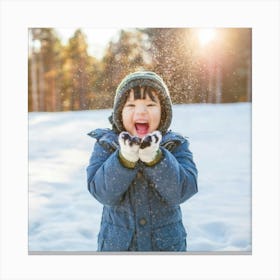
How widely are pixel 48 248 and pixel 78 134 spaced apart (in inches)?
24.4

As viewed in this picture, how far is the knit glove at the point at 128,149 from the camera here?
156 cm

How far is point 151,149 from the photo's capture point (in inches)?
61.7

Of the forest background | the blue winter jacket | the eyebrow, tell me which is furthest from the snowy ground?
the eyebrow

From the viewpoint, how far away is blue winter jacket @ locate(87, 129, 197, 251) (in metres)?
1.65

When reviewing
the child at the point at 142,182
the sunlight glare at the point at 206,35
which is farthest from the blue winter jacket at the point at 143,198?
the sunlight glare at the point at 206,35

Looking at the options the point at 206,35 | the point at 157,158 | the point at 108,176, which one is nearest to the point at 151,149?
the point at 157,158

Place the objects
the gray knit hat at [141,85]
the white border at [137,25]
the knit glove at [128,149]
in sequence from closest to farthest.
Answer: the knit glove at [128,149]
the gray knit hat at [141,85]
the white border at [137,25]

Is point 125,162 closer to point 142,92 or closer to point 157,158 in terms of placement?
point 157,158

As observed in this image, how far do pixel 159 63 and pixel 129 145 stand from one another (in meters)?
0.69

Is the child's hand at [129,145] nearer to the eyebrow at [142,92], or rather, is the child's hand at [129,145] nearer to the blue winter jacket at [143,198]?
the blue winter jacket at [143,198]

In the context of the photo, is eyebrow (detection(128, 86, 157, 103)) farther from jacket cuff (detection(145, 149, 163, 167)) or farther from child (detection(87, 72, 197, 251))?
jacket cuff (detection(145, 149, 163, 167))
